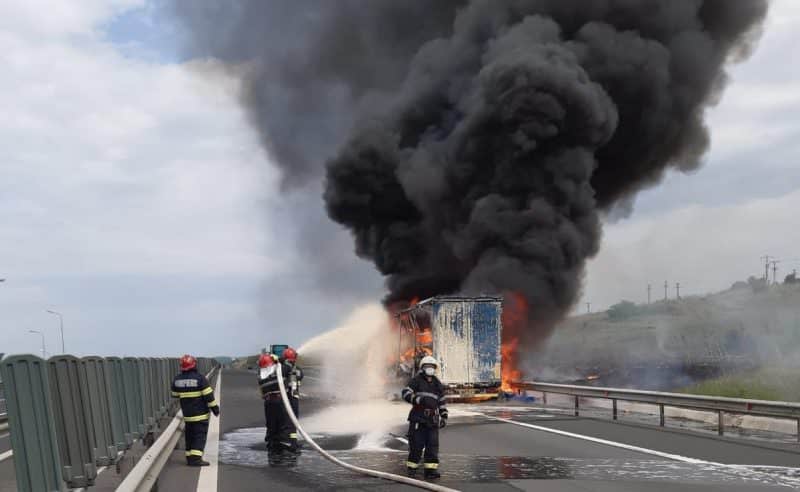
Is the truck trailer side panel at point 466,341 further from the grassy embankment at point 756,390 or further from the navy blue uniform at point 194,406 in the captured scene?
the navy blue uniform at point 194,406

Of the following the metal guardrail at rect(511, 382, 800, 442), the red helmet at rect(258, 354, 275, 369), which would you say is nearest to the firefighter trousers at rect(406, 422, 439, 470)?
the red helmet at rect(258, 354, 275, 369)

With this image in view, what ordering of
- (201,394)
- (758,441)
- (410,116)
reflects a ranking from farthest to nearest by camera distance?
(410,116), (758,441), (201,394)

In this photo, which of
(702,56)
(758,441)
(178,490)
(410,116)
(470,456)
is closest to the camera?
(178,490)

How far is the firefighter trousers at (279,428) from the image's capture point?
12422mm

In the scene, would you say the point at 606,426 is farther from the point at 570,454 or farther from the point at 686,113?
the point at 686,113

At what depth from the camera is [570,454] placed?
11938 millimetres

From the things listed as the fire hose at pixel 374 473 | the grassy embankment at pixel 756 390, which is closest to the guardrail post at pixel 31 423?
the fire hose at pixel 374 473

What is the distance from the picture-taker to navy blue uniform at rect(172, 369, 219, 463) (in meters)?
10.6

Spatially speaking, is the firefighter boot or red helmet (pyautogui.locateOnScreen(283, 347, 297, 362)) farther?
red helmet (pyautogui.locateOnScreen(283, 347, 297, 362))

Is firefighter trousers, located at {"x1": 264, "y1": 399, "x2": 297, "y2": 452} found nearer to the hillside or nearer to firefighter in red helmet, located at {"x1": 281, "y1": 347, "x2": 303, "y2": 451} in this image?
firefighter in red helmet, located at {"x1": 281, "y1": 347, "x2": 303, "y2": 451}

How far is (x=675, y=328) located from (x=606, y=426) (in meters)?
89.0

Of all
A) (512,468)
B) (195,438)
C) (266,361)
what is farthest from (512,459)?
(195,438)

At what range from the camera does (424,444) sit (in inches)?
393

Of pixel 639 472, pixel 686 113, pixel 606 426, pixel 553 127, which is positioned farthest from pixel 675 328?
pixel 639 472
